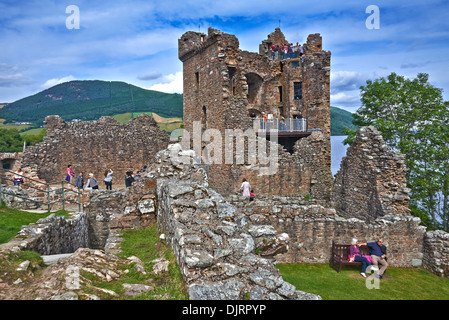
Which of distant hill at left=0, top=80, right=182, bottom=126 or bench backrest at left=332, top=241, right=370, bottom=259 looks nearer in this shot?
bench backrest at left=332, top=241, right=370, bottom=259

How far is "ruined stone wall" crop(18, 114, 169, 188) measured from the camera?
2266 centimetres

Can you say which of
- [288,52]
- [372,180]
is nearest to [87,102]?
[288,52]

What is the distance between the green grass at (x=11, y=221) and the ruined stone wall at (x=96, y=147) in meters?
15.1

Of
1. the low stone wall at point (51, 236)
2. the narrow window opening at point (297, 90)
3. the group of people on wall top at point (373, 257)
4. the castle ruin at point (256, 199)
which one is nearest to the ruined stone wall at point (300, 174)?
the castle ruin at point (256, 199)

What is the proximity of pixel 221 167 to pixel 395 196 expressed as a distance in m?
11.3

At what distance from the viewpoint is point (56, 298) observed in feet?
11.4

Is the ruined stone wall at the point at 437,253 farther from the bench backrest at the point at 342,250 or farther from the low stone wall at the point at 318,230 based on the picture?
the bench backrest at the point at 342,250

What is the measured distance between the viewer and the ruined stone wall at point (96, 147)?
22.7 m

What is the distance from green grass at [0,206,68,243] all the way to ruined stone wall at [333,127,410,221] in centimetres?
1287

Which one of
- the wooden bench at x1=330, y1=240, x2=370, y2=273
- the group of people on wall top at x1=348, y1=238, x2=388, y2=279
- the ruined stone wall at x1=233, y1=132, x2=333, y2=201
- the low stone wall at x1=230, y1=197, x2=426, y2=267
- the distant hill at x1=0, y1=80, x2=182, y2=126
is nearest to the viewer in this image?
the group of people on wall top at x1=348, y1=238, x2=388, y2=279

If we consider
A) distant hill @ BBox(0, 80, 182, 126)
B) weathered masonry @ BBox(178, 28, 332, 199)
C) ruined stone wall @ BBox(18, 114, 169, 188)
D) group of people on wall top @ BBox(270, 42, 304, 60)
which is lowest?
ruined stone wall @ BBox(18, 114, 169, 188)

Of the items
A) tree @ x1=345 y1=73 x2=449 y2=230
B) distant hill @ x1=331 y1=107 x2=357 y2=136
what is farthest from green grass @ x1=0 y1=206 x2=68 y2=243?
distant hill @ x1=331 y1=107 x2=357 y2=136

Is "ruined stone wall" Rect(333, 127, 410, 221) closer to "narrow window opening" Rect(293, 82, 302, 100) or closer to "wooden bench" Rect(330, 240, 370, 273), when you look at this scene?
"wooden bench" Rect(330, 240, 370, 273)

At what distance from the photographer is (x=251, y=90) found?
2938 centimetres
